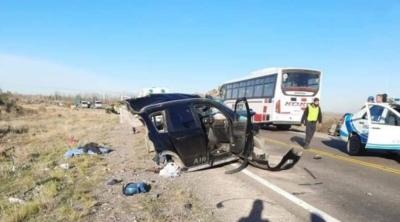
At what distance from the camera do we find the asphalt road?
5.83 metres

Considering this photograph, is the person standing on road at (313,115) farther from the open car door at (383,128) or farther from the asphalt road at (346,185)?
the open car door at (383,128)

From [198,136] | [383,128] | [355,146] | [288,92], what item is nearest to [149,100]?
[198,136]

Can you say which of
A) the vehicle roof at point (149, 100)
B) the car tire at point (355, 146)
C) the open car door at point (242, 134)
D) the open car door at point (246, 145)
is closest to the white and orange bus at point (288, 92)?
the car tire at point (355, 146)

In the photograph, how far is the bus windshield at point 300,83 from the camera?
20.1 meters

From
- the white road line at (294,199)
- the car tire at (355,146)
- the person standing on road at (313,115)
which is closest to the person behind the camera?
the white road line at (294,199)

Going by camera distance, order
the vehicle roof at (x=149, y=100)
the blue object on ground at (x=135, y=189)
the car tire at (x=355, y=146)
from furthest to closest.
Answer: the car tire at (x=355, y=146) < the vehicle roof at (x=149, y=100) < the blue object on ground at (x=135, y=189)

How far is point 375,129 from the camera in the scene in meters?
11.2

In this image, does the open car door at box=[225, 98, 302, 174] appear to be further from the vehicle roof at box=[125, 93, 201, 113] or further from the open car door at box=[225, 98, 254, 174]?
the vehicle roof at box=[125, 93, 201, 113]

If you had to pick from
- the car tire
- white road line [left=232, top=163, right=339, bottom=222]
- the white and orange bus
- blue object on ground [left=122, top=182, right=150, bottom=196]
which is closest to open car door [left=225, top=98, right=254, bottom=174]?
white road line [left=232, top=163, right=339, bottom=222]

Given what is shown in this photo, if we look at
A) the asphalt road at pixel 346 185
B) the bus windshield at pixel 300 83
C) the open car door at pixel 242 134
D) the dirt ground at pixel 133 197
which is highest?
the bus windshield at pixel 300 83

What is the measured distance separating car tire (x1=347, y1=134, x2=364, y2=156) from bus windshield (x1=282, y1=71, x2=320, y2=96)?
7832 millimetres

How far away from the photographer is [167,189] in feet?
24.4

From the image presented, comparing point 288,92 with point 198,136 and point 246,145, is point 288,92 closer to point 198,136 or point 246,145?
point 246,145

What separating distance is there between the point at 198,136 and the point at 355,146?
613cm
